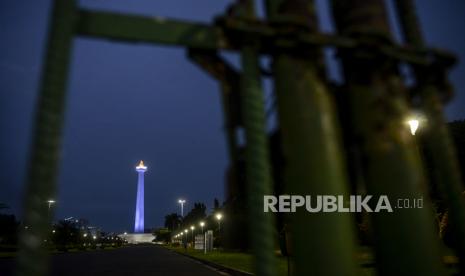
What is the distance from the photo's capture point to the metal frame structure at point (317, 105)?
2.64 meters

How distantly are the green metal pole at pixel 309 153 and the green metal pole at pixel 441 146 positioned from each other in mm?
1000

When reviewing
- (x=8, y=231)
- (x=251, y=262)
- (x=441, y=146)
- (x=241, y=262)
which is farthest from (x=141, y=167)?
(x=441, y=146)

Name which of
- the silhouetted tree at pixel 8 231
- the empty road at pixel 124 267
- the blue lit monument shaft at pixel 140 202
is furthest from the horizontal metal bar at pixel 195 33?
the blue lit monument shaft at pixel 140 202

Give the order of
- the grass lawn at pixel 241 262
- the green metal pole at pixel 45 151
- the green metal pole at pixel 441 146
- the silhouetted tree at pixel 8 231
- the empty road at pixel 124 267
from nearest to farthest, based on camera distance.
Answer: the green metal pole at pixel 45 151, the green metal pole at pixel 441 146, the grass lawn at pixel 241 262, the empty road at pixel 124 267, the silhouetted tree at pixel 8 231

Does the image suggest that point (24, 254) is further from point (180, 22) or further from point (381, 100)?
point (381, 100)

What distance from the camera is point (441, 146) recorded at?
3.54 m

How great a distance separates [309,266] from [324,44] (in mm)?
1724

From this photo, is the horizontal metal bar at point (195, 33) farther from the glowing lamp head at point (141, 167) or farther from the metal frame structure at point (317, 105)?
the glowing lamp head at point (141, 167)

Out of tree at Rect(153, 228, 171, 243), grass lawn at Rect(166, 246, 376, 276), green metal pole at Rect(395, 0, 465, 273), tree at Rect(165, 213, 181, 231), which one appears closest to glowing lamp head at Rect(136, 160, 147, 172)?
tree at Rect(165, 213, 181, 231)

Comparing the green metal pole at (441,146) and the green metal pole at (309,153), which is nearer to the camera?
the green metal pole at (309,153)

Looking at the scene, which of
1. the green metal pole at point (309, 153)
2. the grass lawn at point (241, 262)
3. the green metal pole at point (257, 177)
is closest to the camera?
the green metal pole at point (257, 177)

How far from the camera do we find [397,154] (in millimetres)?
3240

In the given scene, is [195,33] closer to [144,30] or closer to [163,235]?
[144,30]

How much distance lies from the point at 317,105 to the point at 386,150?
0.71m
